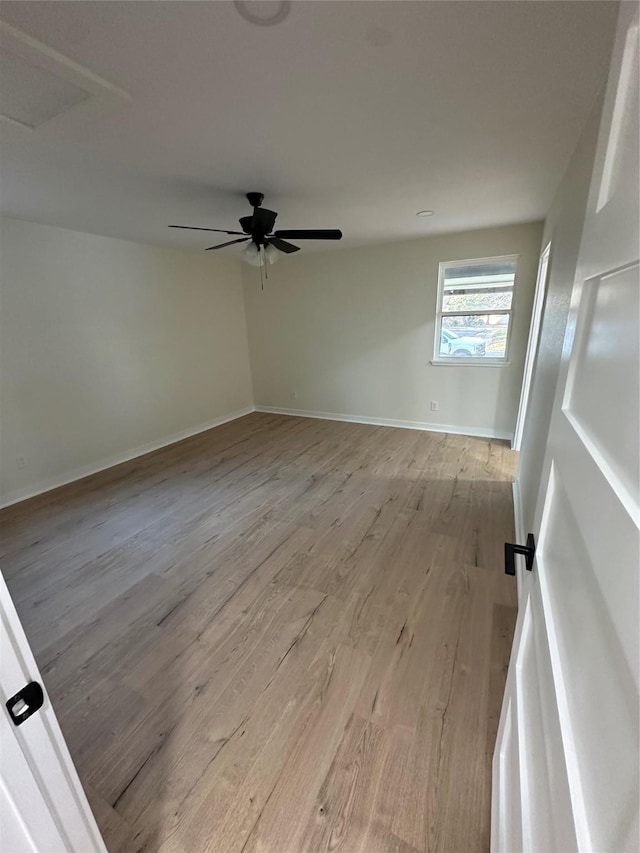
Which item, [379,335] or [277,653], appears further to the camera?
[379,335]

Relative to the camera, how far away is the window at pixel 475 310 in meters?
3.93

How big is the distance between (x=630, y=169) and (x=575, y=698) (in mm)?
745

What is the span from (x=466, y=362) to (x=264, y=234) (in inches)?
112

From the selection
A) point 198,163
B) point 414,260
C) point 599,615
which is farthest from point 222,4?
point 414,260

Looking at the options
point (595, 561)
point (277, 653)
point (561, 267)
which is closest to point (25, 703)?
point (595, 561)

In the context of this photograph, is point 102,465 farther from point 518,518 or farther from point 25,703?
point 518,518

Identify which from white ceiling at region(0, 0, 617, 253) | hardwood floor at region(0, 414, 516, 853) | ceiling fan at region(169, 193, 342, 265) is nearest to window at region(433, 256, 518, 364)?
white ceiling at region(0, 0, 617, 253)

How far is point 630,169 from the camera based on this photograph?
500 mm

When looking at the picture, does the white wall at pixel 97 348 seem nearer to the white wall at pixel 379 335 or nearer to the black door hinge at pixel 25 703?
the white wall at pixel 379 335

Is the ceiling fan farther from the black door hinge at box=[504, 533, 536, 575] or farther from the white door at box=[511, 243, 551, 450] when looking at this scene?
the black door hinge at box=[504, 533, 536, 575]

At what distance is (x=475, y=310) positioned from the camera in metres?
4.13

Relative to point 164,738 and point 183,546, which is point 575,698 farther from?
point 183,546

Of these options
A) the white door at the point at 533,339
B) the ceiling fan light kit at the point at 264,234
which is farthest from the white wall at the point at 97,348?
the white door at the point at 533,339

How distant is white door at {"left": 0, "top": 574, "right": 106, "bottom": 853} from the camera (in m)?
0.55
